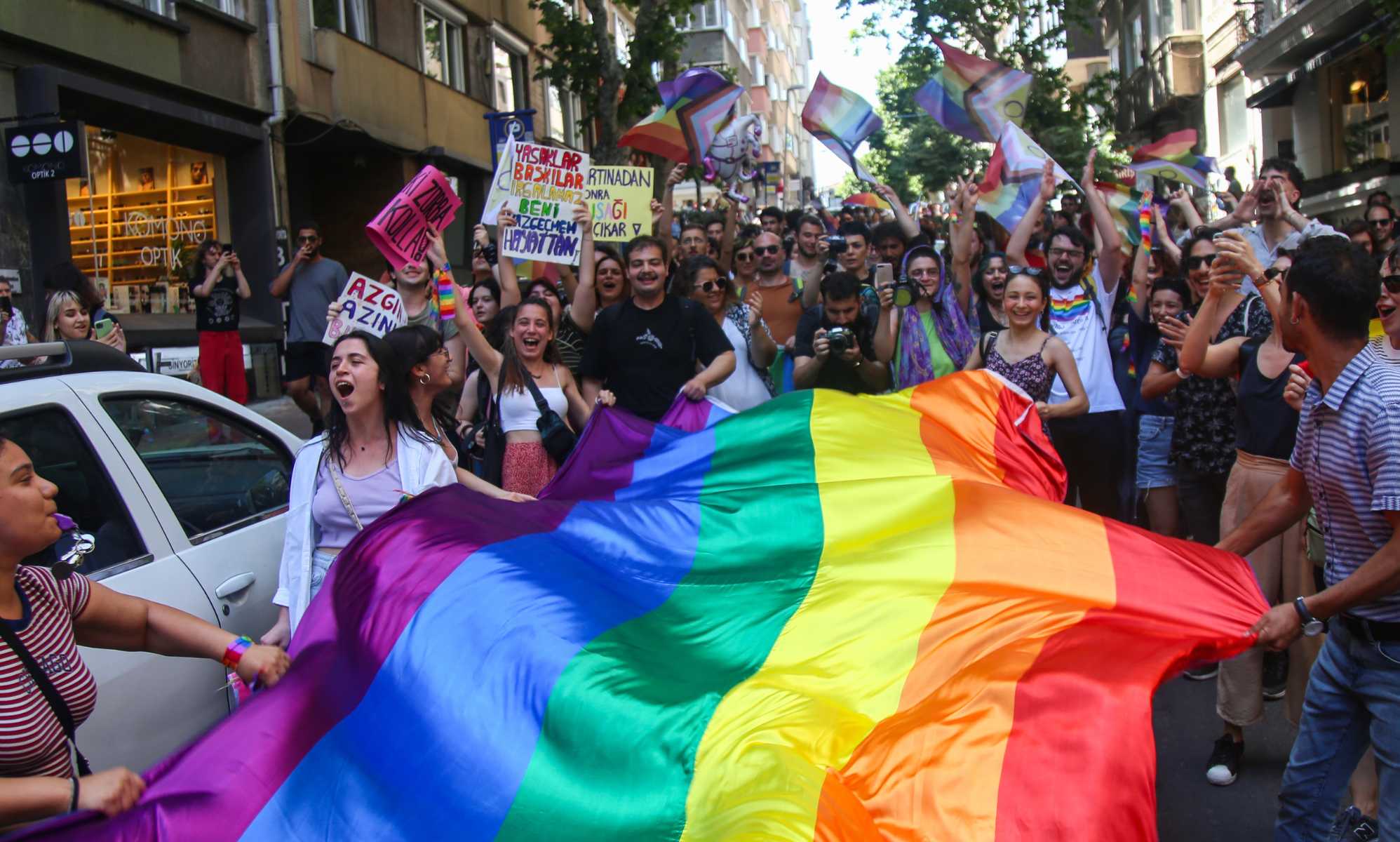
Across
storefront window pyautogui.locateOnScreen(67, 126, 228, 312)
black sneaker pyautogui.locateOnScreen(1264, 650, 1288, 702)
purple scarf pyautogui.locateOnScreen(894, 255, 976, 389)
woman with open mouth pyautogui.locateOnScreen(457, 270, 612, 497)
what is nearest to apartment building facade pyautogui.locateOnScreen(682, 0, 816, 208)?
storefront window pyautogui.locateOnScreen(67, 126, 228, 312)

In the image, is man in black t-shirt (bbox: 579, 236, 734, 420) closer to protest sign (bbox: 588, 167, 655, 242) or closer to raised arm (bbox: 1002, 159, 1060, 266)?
raised arm (bbox: 1002, 159, 1060, 266)

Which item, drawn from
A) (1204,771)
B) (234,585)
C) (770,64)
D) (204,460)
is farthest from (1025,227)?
(770,64)

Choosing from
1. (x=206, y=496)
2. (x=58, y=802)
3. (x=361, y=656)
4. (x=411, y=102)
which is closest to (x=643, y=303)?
(x=206, y=496)

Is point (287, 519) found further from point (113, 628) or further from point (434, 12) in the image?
point (434, 12)

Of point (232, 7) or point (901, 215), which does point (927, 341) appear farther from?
point (232, 7)

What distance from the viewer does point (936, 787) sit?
9.84 feet

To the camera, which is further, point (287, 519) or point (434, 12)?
point (434, 12)

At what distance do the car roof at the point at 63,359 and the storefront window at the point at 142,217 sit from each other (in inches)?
411

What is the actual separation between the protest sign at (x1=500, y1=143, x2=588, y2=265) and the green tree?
10395 mm

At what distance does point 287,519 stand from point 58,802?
1.67 metres

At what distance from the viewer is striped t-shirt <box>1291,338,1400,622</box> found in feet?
10.3

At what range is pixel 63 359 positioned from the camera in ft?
13.3

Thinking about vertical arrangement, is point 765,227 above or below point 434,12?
below

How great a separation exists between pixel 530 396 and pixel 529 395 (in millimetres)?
12
